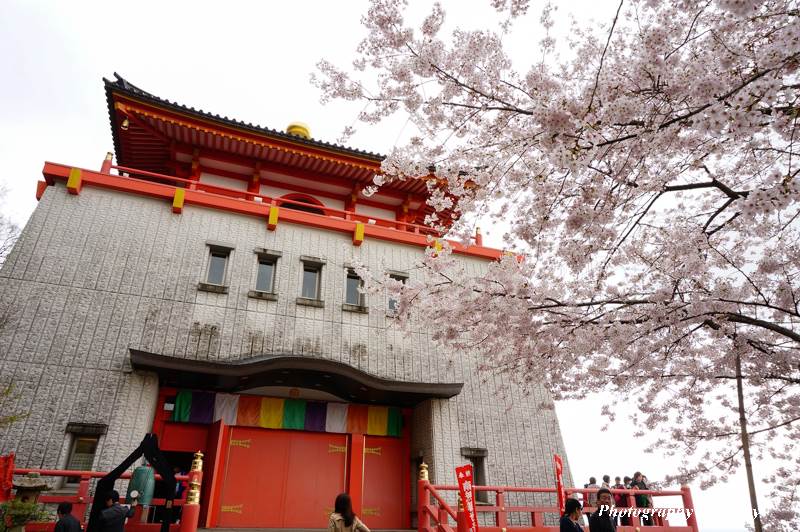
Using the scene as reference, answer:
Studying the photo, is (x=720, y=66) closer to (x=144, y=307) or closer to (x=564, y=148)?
(x=564, y=148)

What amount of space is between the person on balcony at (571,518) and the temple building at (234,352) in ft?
11.4

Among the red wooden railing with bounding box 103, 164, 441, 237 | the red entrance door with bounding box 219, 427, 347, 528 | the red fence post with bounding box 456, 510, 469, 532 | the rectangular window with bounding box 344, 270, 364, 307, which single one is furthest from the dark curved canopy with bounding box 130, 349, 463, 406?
the red wooden railing with bounding box 103, 164, 441, 237

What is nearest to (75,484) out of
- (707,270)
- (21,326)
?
(21,326)

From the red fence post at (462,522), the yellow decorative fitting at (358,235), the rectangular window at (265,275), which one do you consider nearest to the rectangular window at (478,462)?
the red fence post at (462,522)

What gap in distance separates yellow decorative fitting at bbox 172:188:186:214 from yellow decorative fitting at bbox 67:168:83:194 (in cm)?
206

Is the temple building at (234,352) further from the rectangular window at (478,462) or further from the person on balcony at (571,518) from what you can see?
the person on balcony at (571,518)

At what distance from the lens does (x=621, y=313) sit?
8078 millimetres

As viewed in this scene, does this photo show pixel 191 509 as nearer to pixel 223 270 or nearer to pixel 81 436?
pixel 81 436

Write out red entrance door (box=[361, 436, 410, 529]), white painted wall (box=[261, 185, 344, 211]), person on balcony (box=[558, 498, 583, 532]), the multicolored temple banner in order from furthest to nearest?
white painted wall (box=[261, 185, 344, 211]) → red entrance door (box=[361, 436, 410, 529]) → the multicolored temple banner → person on balcony (box=[558, 498, 583, 532])

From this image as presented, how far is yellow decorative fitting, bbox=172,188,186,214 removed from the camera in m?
12.0

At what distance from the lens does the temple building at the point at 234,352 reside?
380 inches

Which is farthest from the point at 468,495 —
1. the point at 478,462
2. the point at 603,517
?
the point at 478,462

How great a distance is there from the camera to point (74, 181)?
1138cm

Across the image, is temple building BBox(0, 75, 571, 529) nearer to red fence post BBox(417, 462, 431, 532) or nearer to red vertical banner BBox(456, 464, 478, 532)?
red fence post BBox(417, 462, 431, 532)
